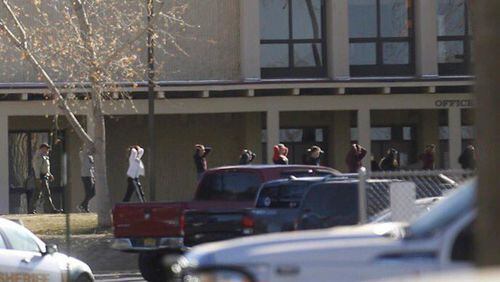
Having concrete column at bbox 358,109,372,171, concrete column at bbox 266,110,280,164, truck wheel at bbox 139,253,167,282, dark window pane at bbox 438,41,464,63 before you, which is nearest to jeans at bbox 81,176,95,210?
concrete column at bbox 266,110,280,164

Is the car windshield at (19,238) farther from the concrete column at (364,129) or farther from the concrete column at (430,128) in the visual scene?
the concrete column at (430,128)

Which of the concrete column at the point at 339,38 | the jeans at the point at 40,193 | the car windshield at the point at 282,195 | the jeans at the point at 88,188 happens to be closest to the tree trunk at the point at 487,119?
the car windshield at the point at 282,195

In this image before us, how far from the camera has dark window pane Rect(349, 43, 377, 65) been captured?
3409 centimetres

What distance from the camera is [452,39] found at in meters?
34.4

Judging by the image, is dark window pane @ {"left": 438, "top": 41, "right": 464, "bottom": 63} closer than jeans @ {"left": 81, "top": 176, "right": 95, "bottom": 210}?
No

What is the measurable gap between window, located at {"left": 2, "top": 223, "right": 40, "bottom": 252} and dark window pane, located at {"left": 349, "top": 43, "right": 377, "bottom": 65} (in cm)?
2133

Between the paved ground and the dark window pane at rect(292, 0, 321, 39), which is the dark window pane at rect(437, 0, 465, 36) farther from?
the paved ground

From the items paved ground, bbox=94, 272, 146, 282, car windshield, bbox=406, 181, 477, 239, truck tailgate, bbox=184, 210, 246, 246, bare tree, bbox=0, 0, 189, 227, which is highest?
bare tree, bbox=0, 0, 189, 227

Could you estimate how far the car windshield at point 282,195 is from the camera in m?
16.2

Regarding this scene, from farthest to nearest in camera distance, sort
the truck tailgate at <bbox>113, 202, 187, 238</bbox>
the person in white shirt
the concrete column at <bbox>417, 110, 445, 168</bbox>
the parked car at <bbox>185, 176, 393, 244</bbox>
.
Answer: the concrete column at <bbox>417, 110, 445, 168</bbox>
the person in white shirt
the truck tailgate at <bbox>113, 202, 187, 238</bbox>
the parked car at <bbox>185, 176, 393, 244</bbox>

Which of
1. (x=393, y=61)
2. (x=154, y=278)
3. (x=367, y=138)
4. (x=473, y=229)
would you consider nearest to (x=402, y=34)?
(x=393, y=61)

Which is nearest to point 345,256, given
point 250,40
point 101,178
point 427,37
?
point 101,178

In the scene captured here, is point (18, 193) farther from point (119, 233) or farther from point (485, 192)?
point (485, 192)

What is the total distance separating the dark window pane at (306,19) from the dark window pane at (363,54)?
3.76 ft
